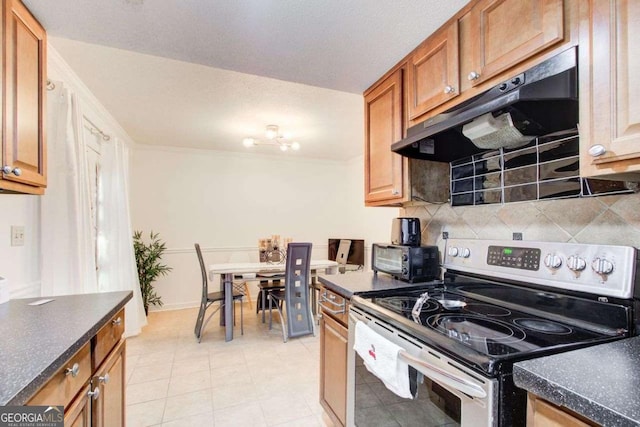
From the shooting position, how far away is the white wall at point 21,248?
1.59 meters

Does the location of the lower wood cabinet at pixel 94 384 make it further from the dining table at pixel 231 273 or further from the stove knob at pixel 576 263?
the dining table at pixel 231 273

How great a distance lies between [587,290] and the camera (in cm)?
104

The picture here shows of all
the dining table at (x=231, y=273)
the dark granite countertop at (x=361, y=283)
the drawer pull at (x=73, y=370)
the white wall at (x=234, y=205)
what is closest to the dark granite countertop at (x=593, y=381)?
the dark granite countertop at (x=361, y=283)

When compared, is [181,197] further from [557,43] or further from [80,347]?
[557,43]

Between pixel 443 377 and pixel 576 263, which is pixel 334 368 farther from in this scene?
pixel 576 263

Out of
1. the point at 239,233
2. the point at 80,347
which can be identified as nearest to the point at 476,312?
the point at 80,347

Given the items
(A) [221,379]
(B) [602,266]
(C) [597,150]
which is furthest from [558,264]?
(A) [221,379]

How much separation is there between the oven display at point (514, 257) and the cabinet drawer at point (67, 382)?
64.4 inches

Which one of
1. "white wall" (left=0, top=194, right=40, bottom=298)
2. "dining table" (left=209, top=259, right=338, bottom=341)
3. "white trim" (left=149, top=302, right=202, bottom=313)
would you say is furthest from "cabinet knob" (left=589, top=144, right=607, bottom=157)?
"white trim" (left=149, top=302, right=202, bottom=313)

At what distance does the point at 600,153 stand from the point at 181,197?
4758 mm

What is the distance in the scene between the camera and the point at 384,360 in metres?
1.16

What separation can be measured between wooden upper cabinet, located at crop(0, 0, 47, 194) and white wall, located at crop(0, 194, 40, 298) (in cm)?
41

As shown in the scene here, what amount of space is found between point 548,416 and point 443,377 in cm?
27

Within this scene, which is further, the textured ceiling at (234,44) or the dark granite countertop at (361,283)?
the dark granite countertop at (361,283)
